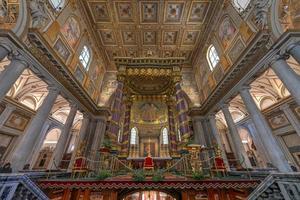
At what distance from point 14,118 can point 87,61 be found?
7787 millimetres

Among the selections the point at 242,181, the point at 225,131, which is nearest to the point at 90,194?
the point at 242,181

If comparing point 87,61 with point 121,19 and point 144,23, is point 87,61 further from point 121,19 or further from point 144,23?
point 144,23

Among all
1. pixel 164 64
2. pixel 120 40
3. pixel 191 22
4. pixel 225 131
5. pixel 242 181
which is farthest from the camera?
pixel 225 131

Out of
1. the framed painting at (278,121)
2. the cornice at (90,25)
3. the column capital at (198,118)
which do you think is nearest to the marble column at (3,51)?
the cornice at (90,25)

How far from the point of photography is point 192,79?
1600cm

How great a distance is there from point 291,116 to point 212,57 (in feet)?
23.9

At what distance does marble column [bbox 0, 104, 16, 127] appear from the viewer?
1099cm

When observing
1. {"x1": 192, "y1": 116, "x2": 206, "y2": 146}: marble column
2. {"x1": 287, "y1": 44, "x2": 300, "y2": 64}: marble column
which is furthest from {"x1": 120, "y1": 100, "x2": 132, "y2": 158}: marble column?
{"x1": 287, "y1": 44, "x2": 300, "y2": 64}: marble column

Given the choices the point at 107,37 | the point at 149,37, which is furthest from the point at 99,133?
the point at 149,37

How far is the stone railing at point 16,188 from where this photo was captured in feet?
11.8

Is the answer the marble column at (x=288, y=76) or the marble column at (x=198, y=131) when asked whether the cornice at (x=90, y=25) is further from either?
the marble column at (x=288, y=76)

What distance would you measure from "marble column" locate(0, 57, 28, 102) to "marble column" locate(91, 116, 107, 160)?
7.62 meters

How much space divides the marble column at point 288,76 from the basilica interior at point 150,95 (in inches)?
1.8

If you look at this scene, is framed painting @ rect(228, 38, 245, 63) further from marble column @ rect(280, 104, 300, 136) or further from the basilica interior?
marble column @ rect(280, 104, 300, 136)
